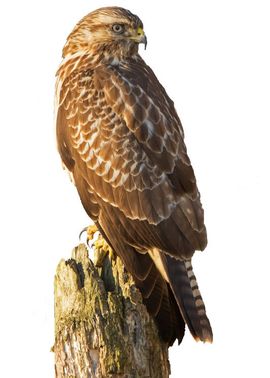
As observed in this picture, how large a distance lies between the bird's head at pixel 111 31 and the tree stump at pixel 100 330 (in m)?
3.12

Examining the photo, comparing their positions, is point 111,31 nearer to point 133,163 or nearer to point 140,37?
point 140,37

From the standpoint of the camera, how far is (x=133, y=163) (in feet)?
34.2

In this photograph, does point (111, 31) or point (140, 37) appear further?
point (111, 31)

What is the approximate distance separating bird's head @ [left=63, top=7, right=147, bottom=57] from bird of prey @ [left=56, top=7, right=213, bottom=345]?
0.01m

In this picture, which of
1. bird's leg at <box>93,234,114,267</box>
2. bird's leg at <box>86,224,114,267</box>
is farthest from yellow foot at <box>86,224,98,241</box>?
bird's leg at <box>93,234,114,267</box>

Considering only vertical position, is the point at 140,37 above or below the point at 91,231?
above

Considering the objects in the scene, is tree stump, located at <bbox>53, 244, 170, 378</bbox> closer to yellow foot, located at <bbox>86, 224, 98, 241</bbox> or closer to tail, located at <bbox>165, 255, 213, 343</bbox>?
tail, located at <bbox>165, 255, 213, 343</bbox>

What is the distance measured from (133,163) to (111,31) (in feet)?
6.11

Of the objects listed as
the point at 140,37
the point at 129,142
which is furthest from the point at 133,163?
the point at 140,37

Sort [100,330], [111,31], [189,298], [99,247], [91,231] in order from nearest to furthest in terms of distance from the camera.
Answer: [100,330]
[189,298]
[99,247]
[91,231]
[111,31]

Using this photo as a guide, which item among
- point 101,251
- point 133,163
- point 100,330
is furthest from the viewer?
point 133,163

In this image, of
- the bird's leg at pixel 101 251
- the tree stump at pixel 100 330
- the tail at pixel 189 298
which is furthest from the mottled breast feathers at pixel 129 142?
the tree stump at pixel 100 330

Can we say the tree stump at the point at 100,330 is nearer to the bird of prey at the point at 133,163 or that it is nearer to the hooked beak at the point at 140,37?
the bird of prey at the point at 133,163

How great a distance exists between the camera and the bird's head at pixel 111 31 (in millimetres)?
11352
